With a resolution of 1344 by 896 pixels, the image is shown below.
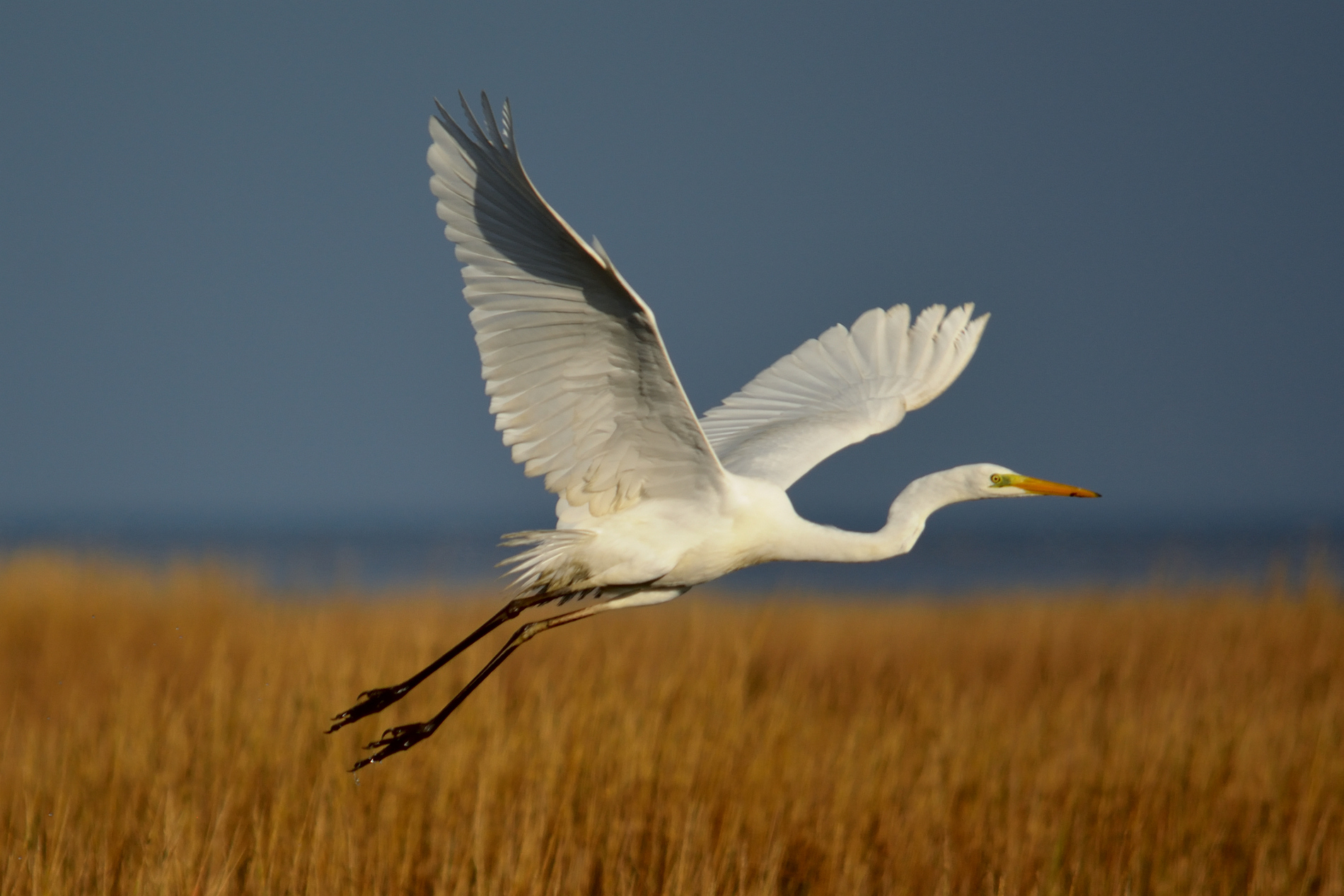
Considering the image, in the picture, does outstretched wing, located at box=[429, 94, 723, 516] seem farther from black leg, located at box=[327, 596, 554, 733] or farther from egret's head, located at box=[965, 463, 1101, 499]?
egret's head, located at box=[965, 463, 1101, 499]

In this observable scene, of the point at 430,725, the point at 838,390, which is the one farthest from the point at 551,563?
the point at 838,390

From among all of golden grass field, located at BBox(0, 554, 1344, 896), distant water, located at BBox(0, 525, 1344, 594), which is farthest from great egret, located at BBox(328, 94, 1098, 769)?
distant water, located at BBox(0, 525, 1344, 594)

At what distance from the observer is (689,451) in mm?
3670

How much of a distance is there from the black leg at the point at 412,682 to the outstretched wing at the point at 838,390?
43.5 inches

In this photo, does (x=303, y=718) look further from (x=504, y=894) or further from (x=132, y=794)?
(x=504, y=894)

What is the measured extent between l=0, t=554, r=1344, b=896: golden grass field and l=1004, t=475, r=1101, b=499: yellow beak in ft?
3.39

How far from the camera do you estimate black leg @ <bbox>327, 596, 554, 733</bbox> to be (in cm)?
382

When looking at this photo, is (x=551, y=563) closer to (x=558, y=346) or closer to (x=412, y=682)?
(x=412, y=682)

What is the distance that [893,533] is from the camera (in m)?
4.04

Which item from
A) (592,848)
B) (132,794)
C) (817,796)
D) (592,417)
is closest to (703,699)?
(817,796)

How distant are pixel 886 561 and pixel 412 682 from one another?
6133mm

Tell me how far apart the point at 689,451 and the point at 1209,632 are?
18.2 ft

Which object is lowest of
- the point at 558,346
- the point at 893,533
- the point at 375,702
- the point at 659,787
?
the point at 659,787

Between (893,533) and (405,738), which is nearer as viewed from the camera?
(405,738)
